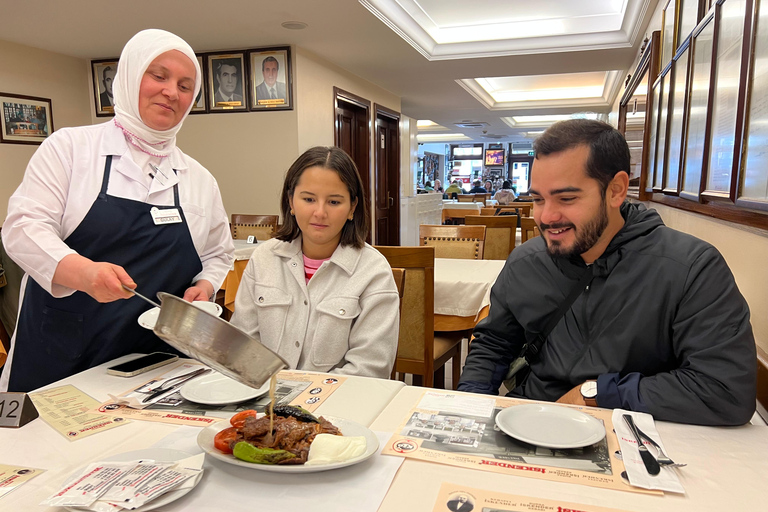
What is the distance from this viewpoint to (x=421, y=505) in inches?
28.7

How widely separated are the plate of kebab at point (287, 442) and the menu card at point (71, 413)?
26 centimetres

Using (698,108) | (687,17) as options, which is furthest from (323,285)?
(687,17)

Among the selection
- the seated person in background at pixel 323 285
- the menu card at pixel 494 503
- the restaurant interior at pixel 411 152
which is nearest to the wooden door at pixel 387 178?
the restaurant interior at pixel 411 152

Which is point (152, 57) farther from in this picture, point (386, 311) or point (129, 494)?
point (129, 494)

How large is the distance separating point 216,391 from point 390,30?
423 centimetres

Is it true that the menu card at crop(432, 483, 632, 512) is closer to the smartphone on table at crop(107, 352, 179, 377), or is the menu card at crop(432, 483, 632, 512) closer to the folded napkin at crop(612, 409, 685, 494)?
the folded napkin at crop(612, 409, 685, 494)

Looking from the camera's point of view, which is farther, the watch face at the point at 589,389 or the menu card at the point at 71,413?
the watch face at the point at 589,389

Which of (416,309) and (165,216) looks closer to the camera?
(165,216)

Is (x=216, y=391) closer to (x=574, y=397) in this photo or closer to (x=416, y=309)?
(x=574, y=397)

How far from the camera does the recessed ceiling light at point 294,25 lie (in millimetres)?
4402

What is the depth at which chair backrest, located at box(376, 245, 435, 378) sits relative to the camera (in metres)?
2.23

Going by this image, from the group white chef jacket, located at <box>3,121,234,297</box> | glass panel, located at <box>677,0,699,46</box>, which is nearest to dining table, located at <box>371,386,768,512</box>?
white chef jacket, located at <box>3,121,234,297</box>

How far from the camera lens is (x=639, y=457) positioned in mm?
843

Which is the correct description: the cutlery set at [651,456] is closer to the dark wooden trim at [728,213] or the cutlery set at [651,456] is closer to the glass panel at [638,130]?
the dark wooden trim at [728,213]
